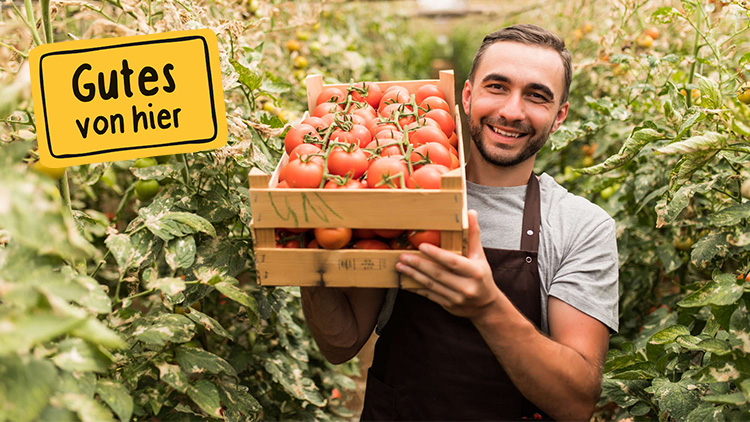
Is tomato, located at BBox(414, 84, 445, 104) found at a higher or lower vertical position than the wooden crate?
higher

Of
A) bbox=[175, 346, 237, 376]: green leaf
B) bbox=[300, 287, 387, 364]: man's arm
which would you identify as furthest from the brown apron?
bbox=[175, 346, 237, 376]: green leaf

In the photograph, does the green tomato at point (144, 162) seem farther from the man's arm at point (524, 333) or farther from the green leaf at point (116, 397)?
the man's arm at point (524, 333)

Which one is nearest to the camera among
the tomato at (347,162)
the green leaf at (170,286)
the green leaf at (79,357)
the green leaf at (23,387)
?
the green leaf at (23,387)

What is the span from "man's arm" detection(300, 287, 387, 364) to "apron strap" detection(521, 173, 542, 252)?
0.41 m

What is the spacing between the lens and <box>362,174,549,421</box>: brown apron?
58.5 inches

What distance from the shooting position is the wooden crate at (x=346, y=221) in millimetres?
1100

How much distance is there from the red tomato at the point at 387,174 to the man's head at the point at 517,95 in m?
0.48

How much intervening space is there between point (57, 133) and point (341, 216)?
604 millimetres

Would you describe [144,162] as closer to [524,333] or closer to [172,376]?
[172,376]

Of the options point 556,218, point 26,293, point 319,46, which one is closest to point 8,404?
point 26,293

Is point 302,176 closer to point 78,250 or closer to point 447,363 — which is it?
point 78,250

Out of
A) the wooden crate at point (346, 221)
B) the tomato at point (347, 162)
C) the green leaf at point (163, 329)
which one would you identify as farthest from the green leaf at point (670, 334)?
the green leaf at point (163, 329)

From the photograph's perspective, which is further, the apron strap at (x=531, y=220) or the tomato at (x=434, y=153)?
the apron strap at (x=531, y=220)

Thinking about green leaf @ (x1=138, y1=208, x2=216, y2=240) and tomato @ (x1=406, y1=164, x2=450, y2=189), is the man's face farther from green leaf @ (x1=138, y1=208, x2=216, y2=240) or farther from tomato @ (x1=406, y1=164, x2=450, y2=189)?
green leaf @ (x1=138, y1=208, x2=216, y2=240)
